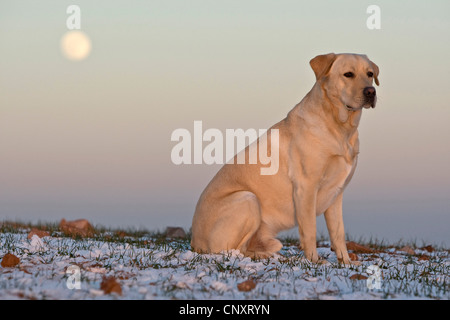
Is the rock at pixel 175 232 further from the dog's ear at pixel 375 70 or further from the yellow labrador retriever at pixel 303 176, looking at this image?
the dog's ear at pixel 375 70

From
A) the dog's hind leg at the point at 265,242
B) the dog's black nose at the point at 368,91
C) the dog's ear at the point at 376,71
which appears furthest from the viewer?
the dog's ear at the point at 376,71

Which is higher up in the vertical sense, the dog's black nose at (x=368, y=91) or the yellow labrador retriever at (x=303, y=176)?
the dog's black nose at (x=368, y=91)

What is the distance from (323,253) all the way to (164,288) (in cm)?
400

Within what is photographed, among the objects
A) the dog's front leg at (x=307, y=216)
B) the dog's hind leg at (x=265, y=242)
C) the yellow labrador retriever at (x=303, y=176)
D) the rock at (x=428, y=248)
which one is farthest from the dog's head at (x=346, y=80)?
the rock at (x=428, y=248)

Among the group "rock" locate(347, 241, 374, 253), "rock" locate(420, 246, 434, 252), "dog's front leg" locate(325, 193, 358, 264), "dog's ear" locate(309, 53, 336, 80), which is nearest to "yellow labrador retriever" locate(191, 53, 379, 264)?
"dog's ear" locate(309, 53, 336, 80)

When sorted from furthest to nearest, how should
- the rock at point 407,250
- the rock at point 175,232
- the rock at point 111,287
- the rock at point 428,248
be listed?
the rock at point 175,232, the rock at point 428,248, the rock at point 407,250, the rock at point 111,287

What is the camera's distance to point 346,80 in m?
6.61

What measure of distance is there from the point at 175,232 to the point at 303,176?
16.7 feet

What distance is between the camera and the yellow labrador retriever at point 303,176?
6.60m

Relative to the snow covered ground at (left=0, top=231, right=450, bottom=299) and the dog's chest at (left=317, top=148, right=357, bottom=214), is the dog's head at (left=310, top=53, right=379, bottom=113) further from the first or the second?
the snow covered ground at (left=0, top=231, right=450, bottom=299)

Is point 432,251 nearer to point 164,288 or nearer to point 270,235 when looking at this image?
point 270,235

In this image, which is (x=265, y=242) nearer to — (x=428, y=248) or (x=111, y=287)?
(x=111, y=287)
